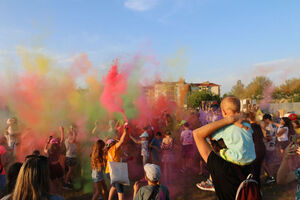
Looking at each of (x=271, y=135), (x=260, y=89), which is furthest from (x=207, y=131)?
(x=260, y=89)

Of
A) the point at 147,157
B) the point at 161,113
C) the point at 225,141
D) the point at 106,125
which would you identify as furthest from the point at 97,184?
the point at 161,113

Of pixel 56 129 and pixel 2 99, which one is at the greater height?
pixel 2 99

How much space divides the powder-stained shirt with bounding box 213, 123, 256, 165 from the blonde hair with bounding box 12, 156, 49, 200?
1.43m

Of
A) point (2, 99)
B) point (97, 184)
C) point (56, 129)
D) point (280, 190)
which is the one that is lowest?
point (280, 190)

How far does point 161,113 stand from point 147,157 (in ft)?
11.3

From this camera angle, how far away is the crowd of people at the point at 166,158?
66.2 inches

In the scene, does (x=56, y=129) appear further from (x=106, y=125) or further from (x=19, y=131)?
(x=106, y=125)

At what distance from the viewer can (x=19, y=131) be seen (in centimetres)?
663

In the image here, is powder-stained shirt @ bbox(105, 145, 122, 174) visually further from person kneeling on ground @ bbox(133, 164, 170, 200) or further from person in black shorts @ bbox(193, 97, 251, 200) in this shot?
person in black shorts @ bbox(193, 97, 251, 200)

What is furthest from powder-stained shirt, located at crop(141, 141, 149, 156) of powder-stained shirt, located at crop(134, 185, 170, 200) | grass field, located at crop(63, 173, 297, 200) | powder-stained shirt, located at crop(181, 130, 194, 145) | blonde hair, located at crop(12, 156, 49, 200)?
blonde hair, located at crop(12, 156, 49, 200)

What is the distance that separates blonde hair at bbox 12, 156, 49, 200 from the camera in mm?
1800

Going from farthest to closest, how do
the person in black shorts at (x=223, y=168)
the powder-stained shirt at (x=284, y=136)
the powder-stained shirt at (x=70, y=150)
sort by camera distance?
the powder-stained shirt at (x=284, y=136)
the powder-stained shirt at (x=70, y=150)
the person in black shorts at (x=223, y=168)

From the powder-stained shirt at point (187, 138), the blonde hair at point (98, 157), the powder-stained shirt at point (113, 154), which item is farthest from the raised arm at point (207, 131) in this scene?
the powder-stained shirt at point (187, 138)

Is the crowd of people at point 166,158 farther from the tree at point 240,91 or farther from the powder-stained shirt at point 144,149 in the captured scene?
the tree at point 240,91
